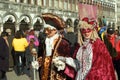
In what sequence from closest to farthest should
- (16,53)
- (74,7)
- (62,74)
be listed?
(62,74) → (16,53) → (74,7)

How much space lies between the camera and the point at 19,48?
11.9 metres

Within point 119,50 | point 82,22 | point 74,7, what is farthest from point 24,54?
point 74,7

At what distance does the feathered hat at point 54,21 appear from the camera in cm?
A: 504

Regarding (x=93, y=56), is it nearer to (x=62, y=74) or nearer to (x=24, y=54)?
(x=62, y=74)

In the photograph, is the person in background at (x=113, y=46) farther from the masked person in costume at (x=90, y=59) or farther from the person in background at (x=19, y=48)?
the masked person in costume at (x=90, y=59)

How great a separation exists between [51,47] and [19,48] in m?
6.94

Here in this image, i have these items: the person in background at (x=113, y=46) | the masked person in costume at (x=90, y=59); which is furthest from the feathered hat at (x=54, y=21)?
the person in background at (x=113, y=46)

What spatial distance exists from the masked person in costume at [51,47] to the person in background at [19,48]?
6.69 metres

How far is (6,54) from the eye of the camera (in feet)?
29.6

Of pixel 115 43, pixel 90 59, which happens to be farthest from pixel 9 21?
pixel 90 59

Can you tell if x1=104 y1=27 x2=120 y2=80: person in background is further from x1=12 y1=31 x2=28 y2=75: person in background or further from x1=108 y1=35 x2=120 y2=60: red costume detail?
x1=12 y1=31 x2=28 y2=75: person in background

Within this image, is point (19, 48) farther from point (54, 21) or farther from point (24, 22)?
point (24, 22)

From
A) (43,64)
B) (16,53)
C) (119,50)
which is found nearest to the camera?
(43,64)

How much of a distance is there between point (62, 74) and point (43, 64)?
0.45 metres
